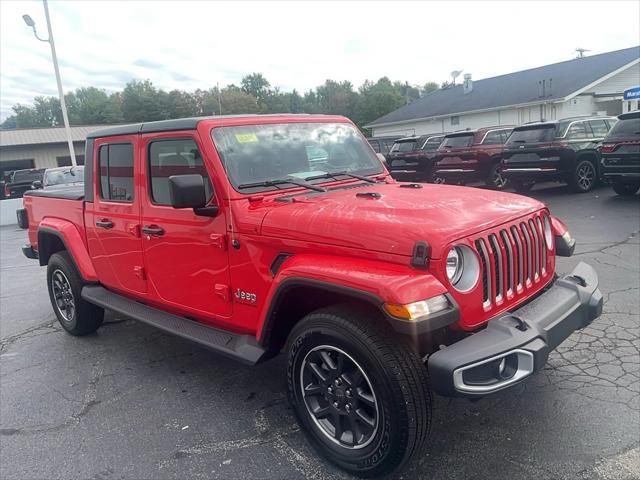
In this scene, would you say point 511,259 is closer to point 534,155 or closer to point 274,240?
point 274,240

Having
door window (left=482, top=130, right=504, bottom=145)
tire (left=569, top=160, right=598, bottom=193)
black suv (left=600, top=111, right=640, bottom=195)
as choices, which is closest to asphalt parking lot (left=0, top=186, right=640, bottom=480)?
black suv (left=600, top=111, right=640, bottom=195)

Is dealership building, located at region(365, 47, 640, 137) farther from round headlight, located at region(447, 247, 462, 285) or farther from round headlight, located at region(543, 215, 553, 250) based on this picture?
round headlight, located at region(447, 247, 462, 285)

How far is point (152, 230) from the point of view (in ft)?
12.9

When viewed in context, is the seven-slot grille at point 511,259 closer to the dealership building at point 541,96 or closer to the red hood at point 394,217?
the red hood at point 394,217

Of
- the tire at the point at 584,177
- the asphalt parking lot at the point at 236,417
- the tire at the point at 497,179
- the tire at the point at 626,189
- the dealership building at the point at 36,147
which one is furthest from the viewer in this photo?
the dealership building at the point at 36,147

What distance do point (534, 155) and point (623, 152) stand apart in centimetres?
241

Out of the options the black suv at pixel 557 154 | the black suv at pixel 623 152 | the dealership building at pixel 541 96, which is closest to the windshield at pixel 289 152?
the black suv at pixel 623 152

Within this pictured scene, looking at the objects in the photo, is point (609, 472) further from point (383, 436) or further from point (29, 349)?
point (29, 349)

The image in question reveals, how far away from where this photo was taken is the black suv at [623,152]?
10.2 m

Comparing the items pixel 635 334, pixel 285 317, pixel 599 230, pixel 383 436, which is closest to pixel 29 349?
pixel 285 317

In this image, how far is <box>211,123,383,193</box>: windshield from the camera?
11.7ft

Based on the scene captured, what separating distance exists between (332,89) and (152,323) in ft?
326

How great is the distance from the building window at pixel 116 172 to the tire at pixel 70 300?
3.39 ft

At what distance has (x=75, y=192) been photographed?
5246 mm
